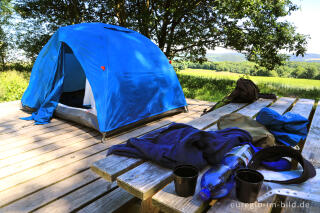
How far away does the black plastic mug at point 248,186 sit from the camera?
2.85 ft

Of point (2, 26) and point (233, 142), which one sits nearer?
point (233, 142)

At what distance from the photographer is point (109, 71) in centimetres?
316

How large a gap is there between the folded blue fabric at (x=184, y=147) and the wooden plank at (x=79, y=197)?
2.20ft

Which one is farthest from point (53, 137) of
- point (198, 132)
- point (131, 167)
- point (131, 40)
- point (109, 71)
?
point (198, 132)

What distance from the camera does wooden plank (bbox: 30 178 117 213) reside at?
1.73 m

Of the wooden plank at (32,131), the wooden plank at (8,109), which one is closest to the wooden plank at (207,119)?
the wooden plank at (32,131)

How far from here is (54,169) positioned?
7.56 feet

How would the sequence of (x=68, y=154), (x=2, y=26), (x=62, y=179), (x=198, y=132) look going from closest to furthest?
(x=198, y=132) < (x=62, y=179) < (x=68, y=154) < (x=2, y=26)

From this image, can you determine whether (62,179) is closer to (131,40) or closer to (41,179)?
(41,179)

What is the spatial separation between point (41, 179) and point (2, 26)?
490 inches

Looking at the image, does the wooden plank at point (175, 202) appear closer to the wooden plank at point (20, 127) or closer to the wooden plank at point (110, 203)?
the wooden plank at point (110, 203)

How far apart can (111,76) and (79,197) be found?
70.8 inches

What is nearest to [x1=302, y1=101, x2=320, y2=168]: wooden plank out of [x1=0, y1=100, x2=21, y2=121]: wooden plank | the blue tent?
the blue tent

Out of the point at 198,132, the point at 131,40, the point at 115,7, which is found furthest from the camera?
the point at 115,7
